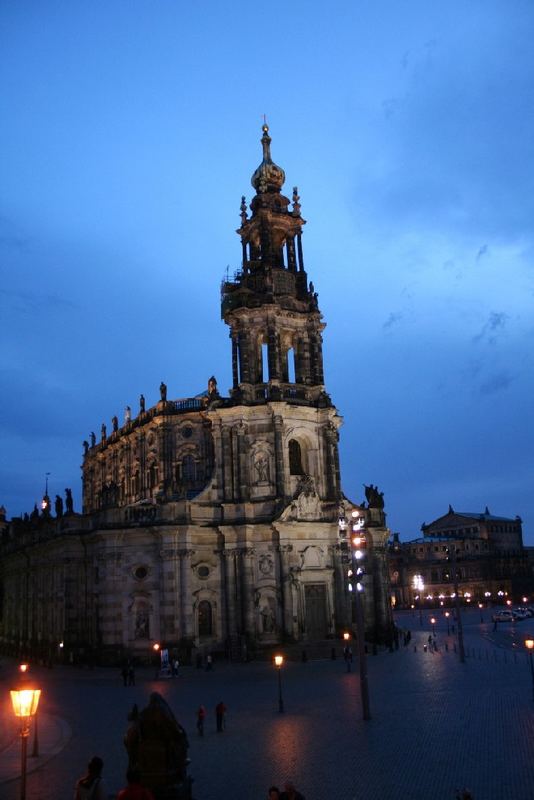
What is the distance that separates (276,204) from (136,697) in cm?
4132

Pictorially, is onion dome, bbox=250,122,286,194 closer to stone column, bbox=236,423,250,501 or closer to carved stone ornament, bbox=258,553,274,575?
stone column, bbox=236,423,250,501

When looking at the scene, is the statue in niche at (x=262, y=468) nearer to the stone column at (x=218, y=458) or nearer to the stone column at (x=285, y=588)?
the stone column at (x=218, y=458)

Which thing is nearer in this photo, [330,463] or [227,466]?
[227,466]

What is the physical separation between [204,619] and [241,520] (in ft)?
23.4

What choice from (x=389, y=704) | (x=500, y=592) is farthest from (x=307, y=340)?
(x=500, y=592)

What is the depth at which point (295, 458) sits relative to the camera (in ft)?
186

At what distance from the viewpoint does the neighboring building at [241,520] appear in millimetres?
50625

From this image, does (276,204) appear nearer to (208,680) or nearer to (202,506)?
(202,506)

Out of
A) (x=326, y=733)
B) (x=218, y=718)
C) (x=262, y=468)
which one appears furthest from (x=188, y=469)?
(x=326, y=733)

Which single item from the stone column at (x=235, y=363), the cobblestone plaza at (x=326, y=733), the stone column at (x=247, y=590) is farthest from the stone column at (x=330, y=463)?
the cobblestone plaza at (x=326, y=733)

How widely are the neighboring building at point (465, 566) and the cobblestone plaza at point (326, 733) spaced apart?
98.4 meters

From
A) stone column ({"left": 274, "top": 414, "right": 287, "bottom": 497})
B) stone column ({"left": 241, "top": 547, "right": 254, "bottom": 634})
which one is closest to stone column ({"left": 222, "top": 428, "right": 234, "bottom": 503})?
stone column ({"left": 274, "top": 414, "right": 287, "bottom": 497})

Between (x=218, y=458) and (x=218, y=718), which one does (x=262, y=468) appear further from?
(x=218, y=718)

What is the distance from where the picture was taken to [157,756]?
13.3 meters
